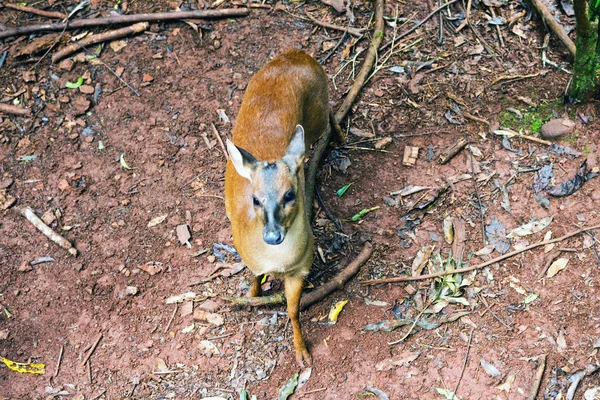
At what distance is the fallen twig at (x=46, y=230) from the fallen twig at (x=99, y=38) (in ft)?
6.38

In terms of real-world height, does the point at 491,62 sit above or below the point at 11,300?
above

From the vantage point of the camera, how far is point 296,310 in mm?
4723

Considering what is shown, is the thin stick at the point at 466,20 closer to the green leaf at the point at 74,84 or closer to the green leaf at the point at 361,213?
the green leaf at the point at 361,213

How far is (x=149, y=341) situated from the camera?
16.7 ft

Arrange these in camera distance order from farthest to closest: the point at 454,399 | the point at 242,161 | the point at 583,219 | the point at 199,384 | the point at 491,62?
the point at 491,62
the point at 583,219
the point at 199,384
the point at 454,399
the point at 242,161

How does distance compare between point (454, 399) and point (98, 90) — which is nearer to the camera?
point (454, 399)

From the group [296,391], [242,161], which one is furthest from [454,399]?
[242,161]

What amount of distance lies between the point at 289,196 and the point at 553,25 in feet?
13.9

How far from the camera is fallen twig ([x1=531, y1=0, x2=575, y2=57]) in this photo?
6.42m

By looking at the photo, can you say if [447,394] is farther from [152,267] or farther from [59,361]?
[59,361]

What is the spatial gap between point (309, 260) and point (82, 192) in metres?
2.62

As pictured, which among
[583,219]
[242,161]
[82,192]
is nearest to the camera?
[242,161]

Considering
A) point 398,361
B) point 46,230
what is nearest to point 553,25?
point 398,361

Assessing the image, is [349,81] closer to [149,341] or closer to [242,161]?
[242,161]
